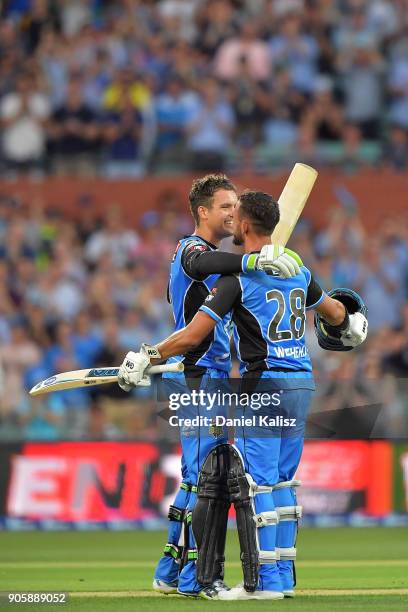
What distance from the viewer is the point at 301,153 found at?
60.2 ft

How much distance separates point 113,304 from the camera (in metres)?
16.9

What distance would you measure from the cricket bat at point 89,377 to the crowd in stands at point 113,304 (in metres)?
6.14

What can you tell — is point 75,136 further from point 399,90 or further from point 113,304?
point 399,90

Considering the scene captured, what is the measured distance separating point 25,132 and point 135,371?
11.5 m

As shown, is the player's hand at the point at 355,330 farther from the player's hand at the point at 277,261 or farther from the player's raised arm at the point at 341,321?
the player's hand at the point at 277,261

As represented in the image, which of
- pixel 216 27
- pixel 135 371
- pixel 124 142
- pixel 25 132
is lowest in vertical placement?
pixel 135 371

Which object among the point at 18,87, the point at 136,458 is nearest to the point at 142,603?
the point at 136,458

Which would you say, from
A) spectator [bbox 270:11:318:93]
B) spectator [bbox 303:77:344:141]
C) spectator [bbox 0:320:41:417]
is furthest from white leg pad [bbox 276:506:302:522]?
spectator [bbox 270:11:318:93]

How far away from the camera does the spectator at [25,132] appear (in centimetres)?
1898

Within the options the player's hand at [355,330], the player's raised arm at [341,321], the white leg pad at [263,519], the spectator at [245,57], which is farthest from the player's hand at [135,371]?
the spectator at [245,57]

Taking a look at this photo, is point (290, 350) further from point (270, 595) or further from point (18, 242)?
point (18, 242)

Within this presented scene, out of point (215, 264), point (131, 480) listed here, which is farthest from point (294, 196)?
point (131, 480)

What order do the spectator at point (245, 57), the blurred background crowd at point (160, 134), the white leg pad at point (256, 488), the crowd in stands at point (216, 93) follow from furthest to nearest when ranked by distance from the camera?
the spectator at point (245, 57) < the crowd in stands at point (216, 93) < the blurred background crowd at point (160, 134) < the white leg pad at point (256, 488)

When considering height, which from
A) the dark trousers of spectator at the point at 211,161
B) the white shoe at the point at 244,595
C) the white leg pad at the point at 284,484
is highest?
the dark trousers of spectator at the point at 211,161
